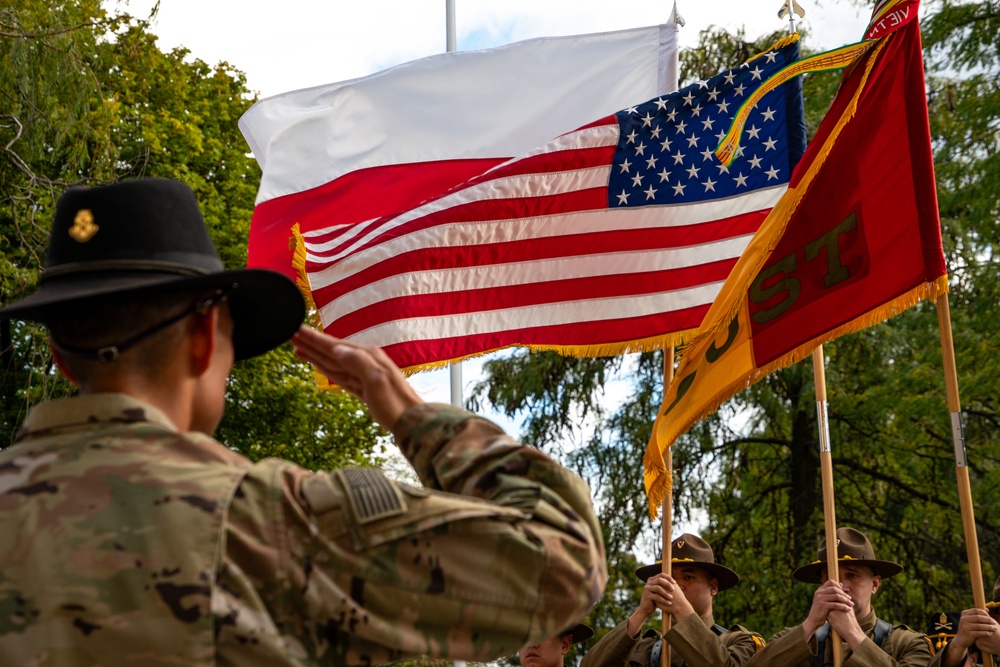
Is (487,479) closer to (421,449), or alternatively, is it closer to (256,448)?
(421,449)

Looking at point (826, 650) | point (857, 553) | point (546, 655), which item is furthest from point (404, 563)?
point (857, 553)

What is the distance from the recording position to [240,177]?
21844 millimetres

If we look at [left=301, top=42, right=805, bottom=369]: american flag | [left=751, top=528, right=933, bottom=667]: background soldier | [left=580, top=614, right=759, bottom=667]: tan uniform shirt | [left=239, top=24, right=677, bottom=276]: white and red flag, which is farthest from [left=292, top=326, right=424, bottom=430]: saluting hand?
[left=239, top=24, right=677, bottom=276]: white and red flag

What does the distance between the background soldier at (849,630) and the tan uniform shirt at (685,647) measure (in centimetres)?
28

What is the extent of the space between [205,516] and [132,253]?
1.68 ft

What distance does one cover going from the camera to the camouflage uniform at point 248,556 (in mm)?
1834

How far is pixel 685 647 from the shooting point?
742 cm

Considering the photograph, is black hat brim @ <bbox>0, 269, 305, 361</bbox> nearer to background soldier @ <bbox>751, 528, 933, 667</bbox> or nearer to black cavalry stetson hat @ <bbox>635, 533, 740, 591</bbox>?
background soldier @ <bbox>751, 528, 933, 667</bbox>

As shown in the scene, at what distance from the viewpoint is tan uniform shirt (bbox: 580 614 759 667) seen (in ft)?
24.4

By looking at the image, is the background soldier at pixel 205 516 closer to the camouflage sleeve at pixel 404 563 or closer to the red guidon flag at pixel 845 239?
the camouflage sleeve at pixel 404 563

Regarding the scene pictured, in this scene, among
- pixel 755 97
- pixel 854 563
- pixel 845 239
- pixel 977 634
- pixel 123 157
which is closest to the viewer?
pixel 977 634

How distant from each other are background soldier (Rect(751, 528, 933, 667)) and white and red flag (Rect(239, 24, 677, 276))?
3188 millimetres

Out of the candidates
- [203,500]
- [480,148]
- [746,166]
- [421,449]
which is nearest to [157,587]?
[203,500]

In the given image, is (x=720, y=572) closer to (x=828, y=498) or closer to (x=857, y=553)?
(x=857, y=553)
